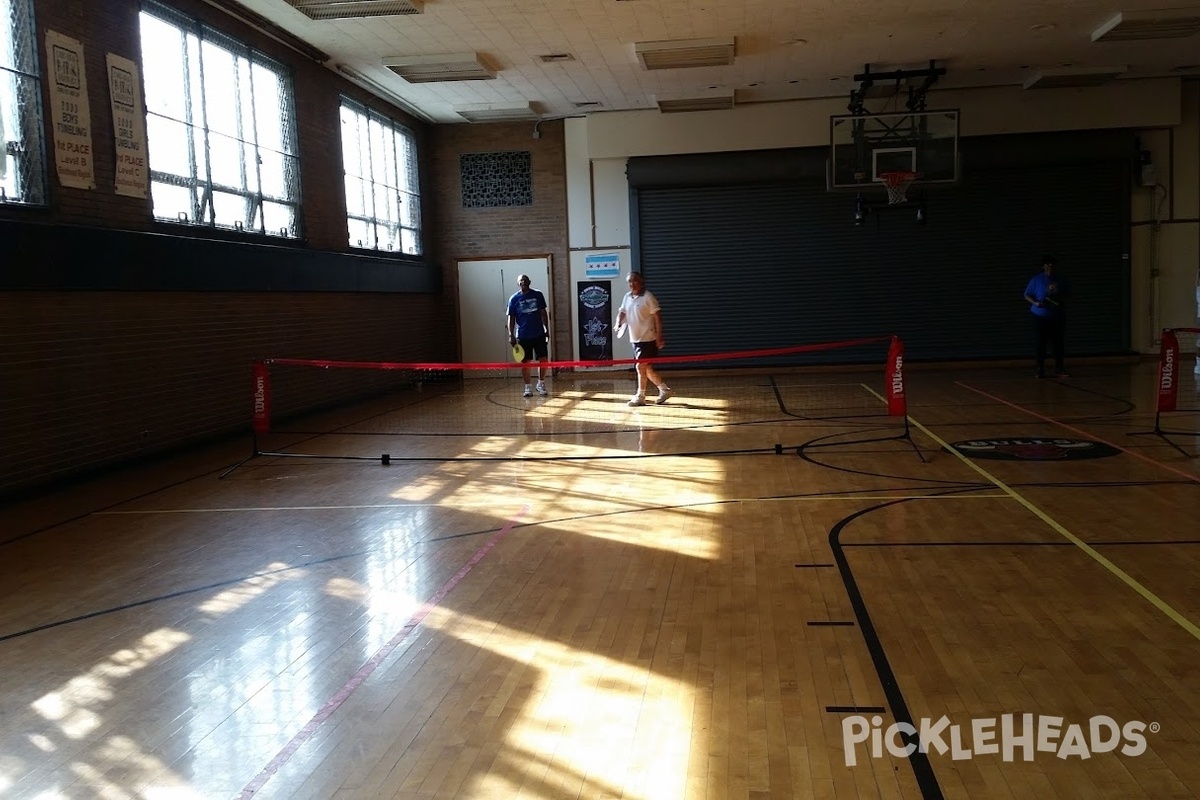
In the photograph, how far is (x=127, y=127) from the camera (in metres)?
9.57

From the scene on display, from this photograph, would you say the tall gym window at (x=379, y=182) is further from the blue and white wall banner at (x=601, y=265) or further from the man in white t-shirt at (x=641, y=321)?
the man in white t-shirt at (x=641, y=321)

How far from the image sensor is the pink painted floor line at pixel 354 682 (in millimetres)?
3383

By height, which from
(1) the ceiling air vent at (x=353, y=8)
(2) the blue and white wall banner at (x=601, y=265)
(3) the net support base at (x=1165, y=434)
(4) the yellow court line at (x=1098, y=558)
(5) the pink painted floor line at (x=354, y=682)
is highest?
(1) the ceiling air vent at (x=353, y=8)

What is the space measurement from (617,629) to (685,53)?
10.6 metres

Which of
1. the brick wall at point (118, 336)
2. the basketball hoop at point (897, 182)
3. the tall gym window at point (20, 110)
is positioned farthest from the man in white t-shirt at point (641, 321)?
the tall gym window at point (20, 110)

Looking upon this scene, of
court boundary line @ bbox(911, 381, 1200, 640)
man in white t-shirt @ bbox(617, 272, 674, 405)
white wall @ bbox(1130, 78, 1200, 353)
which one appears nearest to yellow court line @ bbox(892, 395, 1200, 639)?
court boundary line @ bbox(911, 381, 1200, 640)

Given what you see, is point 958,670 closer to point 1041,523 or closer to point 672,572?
point 672,572

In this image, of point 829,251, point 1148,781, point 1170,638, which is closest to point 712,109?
point 829,251

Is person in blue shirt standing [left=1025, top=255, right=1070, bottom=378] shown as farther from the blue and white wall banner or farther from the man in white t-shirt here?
the blue and white wall banner

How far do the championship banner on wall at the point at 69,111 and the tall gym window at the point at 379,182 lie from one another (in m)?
5.97

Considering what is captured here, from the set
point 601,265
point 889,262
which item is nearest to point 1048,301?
→ point 889,262

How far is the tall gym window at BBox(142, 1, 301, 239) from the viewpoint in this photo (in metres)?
10.2

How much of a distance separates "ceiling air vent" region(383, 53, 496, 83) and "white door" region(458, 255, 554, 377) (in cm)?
476

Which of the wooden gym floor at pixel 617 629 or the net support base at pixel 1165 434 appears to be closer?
the wooden gym floor at pixel 617 629
